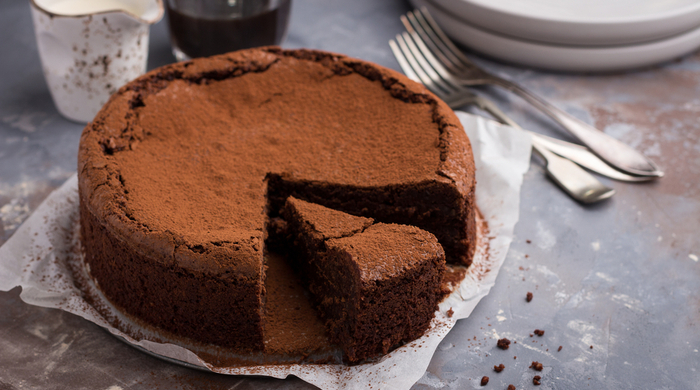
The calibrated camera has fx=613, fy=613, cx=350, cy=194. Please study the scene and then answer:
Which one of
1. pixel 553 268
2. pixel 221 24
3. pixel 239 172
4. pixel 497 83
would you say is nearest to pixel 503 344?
pixel 553 268

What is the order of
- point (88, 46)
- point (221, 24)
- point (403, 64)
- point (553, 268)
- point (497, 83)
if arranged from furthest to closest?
point (403, 64) → point (497, 83) → point (221, 24) → point (88, 46) → point (553, 268)

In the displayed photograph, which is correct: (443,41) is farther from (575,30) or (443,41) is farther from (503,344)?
(503,344)

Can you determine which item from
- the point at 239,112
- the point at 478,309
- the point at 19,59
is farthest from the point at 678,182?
the point at 19,59

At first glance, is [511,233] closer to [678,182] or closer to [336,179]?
[336,179]

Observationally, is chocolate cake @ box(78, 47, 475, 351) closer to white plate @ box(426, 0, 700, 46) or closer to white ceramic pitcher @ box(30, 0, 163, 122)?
white ceramic pitcher @ box(30, 0, 163, 122)

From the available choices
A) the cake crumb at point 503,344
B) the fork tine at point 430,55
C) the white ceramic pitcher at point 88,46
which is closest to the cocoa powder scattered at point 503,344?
the cake crumb at point 503,344
